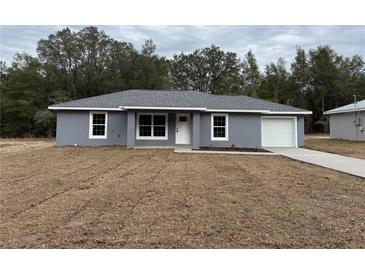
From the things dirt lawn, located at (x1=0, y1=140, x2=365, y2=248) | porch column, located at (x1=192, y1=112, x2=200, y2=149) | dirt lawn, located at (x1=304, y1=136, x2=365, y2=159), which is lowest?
dirt lawn, located at (x1=0, y1=140, x2=365, y2=248)

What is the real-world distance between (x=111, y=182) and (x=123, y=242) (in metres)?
3.69

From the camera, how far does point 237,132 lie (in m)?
16.9

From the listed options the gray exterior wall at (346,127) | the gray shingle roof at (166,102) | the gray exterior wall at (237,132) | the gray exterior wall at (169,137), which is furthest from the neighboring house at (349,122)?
the gray exterior wall at (169,137)

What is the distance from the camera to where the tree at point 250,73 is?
4572 centimetres

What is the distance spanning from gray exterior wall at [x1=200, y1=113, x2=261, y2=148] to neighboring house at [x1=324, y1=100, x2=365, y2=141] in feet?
34.8

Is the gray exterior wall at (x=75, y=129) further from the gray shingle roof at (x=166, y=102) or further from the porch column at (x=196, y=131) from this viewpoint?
the porch column at (x=196, y=131)

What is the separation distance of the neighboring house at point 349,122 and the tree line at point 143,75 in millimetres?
11254

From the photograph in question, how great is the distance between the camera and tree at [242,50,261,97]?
4572 cm

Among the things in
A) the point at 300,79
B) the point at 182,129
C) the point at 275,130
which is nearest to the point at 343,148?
the point at 275,130

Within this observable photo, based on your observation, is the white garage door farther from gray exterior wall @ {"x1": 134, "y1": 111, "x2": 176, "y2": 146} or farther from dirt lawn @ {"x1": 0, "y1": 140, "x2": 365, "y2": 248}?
dirt lawn @ {"x1": 0, "y1": 140, "x2": 365, "y2": 248}

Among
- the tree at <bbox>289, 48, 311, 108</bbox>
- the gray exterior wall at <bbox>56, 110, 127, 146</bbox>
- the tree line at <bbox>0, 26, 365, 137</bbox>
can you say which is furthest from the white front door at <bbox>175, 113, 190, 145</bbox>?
the tree at <bbox>289, 48, 311, 108</bbox>

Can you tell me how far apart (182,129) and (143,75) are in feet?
71.7

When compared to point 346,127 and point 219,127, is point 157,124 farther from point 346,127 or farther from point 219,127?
point 346,127

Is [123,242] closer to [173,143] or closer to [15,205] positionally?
[15,205]
